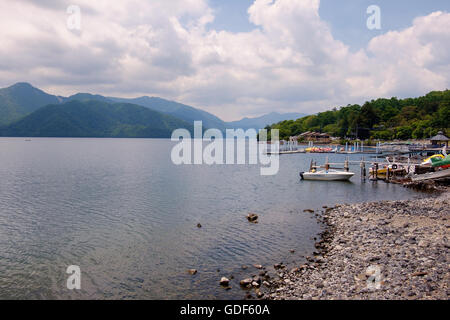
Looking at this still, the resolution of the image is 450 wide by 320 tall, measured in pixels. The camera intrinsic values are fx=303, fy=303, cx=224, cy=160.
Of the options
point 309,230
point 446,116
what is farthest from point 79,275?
point 446,116

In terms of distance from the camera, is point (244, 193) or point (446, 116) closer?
point (244, 193)

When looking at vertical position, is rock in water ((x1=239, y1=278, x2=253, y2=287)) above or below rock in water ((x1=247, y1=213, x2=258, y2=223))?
below

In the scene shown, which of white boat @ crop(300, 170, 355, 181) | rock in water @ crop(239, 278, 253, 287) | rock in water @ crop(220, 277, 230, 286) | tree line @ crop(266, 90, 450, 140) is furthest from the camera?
tree line @ crop(266, 90, 450, 140)

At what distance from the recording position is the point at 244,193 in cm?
3912

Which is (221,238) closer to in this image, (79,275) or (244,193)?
(79,275)

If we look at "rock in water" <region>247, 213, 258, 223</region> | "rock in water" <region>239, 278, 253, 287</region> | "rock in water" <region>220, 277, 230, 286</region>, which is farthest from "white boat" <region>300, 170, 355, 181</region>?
"rock in water" <region>220, 277, 230, 286</region>

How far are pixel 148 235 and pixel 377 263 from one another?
14.8 metres

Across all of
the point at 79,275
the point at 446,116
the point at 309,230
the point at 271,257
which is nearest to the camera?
the point at 79,275

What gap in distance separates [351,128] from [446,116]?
45712 mm

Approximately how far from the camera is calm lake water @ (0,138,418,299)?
14.6m

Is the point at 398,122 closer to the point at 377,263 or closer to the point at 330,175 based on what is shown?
the point at 330,175

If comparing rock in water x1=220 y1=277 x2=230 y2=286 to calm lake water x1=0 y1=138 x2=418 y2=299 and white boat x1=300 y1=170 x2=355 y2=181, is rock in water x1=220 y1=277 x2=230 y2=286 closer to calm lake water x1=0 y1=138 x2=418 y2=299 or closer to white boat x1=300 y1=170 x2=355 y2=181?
calm lake water x1=0 y1=138 x2=418 y2=299

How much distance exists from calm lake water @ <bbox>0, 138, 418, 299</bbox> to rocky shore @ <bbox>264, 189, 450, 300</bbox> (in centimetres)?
182

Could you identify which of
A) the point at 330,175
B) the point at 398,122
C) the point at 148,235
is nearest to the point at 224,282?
the point at 148,235
